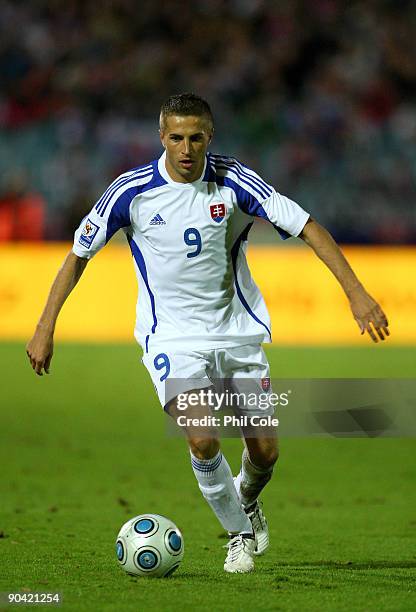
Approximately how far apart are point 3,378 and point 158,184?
820cm

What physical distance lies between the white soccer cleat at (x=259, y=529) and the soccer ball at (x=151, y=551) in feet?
2.62

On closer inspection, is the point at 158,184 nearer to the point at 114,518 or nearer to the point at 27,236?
the point at 114,518

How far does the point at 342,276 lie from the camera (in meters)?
5.05

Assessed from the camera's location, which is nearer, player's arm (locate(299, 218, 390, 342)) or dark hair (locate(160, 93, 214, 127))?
player's arm (locate(299, 218, 390, 342))

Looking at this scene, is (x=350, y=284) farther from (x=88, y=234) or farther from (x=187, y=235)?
(x=88, y=234)

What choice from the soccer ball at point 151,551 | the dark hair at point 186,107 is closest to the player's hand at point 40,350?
the soccer ball at point 151,551

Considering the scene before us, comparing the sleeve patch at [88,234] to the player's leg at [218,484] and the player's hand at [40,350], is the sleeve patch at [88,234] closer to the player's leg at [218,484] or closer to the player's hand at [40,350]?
the player's hand at [40,350]

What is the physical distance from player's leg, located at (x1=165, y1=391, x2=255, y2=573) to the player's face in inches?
45.0

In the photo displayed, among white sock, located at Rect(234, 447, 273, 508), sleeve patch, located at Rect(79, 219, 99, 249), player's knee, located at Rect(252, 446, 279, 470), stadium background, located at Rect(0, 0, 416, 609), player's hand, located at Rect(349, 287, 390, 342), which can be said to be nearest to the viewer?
player's hand, located at Rect(349, 287, 390, 342)

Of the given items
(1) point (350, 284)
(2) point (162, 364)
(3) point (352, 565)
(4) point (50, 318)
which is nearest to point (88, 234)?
(4) point (50, 318)

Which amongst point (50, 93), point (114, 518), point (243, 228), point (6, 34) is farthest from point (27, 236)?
point (243, 228)

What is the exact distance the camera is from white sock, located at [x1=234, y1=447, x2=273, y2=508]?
19.0ft

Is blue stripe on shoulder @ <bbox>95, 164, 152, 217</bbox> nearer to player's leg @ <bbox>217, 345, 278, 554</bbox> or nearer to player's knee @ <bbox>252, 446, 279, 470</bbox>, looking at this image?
player's leg @ <bbox>217, 345, 278, 554</bbox>

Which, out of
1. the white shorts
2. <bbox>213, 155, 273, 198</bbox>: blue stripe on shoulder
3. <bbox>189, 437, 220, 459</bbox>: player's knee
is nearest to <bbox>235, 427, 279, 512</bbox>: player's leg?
the white shorts
